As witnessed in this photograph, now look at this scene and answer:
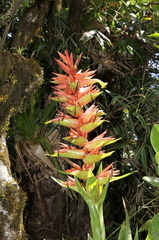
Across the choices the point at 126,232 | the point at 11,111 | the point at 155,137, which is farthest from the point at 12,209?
the point at 155,137

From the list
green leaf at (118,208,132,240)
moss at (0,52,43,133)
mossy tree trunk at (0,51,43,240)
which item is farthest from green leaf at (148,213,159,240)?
moss at (0,52,43,133)

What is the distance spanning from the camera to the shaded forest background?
1526mm

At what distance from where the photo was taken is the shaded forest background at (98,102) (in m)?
1.53

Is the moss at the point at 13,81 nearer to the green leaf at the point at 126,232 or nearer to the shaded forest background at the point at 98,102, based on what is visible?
the shaded forest background at the point at 98,102

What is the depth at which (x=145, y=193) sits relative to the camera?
1736 mm

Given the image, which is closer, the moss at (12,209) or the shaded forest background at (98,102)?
the moss at (12,209)

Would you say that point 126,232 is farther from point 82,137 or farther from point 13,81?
point 13,81

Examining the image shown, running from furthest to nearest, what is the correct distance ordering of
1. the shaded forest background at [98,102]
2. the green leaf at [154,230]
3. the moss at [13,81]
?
the shaded forest background at [98,102], the moss at [13,81], the green leaf at [154,230]

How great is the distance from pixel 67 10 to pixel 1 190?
0.85 m

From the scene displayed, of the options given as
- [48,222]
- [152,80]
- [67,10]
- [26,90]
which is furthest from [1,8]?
[48,222]

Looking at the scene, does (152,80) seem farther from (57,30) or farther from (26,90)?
(26,90)

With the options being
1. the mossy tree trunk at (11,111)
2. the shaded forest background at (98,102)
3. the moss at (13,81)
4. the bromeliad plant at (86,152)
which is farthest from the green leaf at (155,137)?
the shaded forest background at (98,102)

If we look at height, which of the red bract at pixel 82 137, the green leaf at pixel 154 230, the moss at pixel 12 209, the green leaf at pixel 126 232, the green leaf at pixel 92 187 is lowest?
the moss at pixel 12 209

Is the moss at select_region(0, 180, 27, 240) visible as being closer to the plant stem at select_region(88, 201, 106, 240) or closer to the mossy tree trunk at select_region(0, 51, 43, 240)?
the mossy tree trunk at select_region(0, 51, 43, 240)
